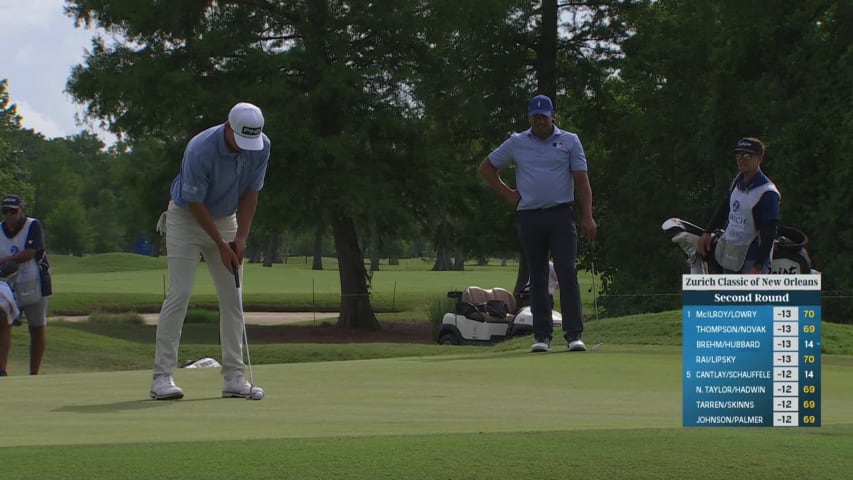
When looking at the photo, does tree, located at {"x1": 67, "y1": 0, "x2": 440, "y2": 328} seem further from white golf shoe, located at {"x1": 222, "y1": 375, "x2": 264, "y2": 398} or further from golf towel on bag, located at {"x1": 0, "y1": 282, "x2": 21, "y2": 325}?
white golf shoe, located at {"x1": 222, "y1": 375, "x2": 264, "y2": 398}

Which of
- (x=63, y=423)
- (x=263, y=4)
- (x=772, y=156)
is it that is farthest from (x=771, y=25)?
Result: (x=63, y=423)

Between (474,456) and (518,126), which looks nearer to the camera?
(474,456)

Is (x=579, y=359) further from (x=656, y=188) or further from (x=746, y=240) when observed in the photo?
(x=656, y=188)

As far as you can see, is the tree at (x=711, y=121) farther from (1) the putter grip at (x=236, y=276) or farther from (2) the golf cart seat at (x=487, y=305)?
(1) the putter grip at (x=236, y=276)

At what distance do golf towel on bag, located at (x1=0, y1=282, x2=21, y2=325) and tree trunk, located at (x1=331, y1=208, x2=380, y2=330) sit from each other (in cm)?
2122

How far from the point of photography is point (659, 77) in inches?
1313

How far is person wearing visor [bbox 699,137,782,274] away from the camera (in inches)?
377

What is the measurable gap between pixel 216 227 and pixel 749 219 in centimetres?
448

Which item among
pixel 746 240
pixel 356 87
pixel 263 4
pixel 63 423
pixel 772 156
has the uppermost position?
pixel 263 4

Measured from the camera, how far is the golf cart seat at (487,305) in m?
26.3

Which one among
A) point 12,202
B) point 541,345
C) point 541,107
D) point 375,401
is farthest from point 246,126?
point 12,202

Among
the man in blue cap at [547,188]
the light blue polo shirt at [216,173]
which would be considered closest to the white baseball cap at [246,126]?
the light blue polo shirt at [216,173]

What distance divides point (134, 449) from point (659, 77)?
97.3 ft

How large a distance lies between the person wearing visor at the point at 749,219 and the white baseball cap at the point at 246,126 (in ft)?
13.8
